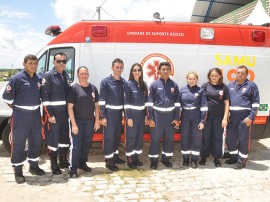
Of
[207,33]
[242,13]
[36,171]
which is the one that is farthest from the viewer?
[242,13]

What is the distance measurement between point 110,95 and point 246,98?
95.6 inches

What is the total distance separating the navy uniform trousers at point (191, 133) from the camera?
495cm

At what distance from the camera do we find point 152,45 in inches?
205

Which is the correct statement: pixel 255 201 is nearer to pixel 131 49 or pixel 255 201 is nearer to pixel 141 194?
pixel 141 194

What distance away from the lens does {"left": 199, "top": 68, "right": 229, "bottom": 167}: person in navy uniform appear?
502cm

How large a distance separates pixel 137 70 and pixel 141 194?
1.99 meters

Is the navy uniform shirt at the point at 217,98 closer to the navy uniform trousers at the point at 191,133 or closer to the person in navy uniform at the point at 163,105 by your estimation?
the navy uniform trousers at the point at 191,133

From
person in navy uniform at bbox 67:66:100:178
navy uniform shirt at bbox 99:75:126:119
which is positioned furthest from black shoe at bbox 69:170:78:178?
navy uniform shirt at bbox 99:75:126:119

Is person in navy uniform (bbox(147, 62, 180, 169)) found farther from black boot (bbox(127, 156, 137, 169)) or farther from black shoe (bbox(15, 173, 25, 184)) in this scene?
black shoe (bbox(15, 173, 25, 184))

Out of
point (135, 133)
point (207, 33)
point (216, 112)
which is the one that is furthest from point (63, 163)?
point (207, 33)

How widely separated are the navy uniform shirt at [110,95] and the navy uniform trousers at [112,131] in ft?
0.29

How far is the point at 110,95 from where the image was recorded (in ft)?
15.5

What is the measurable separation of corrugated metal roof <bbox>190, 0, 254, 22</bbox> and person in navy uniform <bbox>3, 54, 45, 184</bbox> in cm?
2085

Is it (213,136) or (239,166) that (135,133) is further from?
(239,166)
